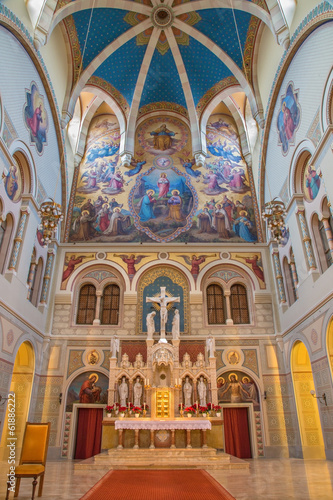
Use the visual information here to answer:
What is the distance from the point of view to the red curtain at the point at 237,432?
13719mm

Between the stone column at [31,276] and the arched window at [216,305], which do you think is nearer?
the stone column at [31,276]

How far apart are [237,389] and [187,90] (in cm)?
1354

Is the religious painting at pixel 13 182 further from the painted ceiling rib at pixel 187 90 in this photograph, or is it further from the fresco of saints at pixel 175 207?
the painted ceiling rib at pixel 187 90

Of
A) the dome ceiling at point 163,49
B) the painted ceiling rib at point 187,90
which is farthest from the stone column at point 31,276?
the painted ceiling rib at point 187,90

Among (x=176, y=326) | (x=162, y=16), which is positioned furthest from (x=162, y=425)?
(x=162, y=16)

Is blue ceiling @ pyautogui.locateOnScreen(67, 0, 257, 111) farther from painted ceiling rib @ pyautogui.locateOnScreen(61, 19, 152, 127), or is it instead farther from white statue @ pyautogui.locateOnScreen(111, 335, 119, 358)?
white statue @ pyautogui.locateOnScreen(111, 335, 119, 358)

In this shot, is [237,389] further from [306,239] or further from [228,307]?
[306,239]

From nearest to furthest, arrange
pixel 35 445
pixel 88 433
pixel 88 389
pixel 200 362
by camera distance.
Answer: pixel 35 445 < pixel 200 362 < pixel 88 433 < pixel 88 389

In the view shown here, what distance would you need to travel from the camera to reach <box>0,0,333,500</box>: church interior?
38.1ft

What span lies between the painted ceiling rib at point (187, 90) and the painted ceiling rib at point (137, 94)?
28.1 inches

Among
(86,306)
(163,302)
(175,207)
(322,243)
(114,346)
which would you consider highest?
(175,207)

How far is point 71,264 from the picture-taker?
16453 mm

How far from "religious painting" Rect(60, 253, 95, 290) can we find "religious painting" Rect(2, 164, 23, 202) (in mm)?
4162

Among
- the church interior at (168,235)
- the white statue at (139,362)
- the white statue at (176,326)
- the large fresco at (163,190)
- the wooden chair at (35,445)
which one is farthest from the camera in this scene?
the large fresco at (163,190)
